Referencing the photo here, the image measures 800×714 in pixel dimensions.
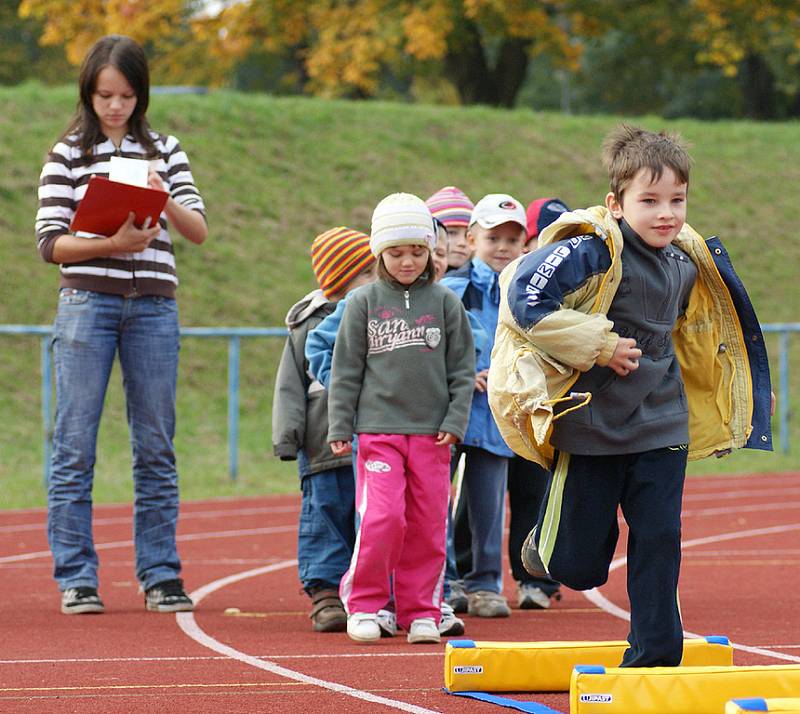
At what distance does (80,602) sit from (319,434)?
1357mm

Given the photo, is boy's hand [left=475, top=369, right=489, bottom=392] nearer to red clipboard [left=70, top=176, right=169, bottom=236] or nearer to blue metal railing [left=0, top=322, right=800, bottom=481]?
red clipboard [left=70, top=176, right=169, bottom=236]

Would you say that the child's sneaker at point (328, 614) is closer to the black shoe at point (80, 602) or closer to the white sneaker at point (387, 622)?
the white sneaker at point (387, 622)

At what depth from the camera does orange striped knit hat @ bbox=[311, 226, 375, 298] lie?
7320 mm

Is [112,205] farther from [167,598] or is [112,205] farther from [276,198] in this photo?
[276,198]

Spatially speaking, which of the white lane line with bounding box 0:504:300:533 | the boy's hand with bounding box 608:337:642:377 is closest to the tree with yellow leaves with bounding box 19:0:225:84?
the white lane line with bounding box 0:504:300:533

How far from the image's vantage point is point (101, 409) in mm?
7488

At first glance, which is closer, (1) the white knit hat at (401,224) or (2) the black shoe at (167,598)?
(1) the white knit hat at (401,224)

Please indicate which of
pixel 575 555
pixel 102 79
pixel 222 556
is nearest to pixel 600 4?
pixel 222 556

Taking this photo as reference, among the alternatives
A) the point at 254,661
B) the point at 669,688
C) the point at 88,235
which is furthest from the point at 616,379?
the point at 88,235

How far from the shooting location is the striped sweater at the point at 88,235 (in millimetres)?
7336

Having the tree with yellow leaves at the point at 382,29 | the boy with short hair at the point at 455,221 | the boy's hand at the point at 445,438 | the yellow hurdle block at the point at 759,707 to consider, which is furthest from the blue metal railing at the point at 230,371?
the tree with yellow leaves at the point at 382,29

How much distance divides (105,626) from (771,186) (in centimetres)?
2220

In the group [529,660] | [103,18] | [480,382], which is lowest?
[529,660]

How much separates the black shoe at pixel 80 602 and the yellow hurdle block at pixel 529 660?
8.50 ft
